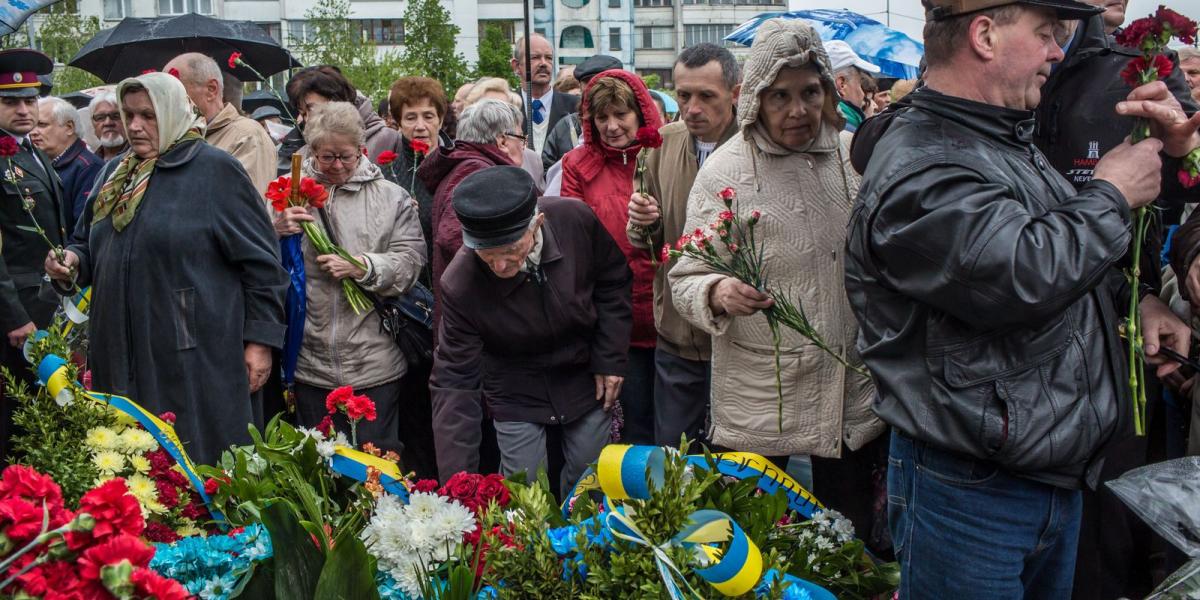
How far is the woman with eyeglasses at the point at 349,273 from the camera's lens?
4.80 metres

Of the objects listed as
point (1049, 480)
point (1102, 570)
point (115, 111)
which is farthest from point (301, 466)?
point (115, 111)

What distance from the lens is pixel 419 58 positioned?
37.6m

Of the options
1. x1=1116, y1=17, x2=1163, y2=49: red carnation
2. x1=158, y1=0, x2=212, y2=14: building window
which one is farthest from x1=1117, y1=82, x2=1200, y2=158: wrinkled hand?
x1=158, y1=0, x2=212, y2=14: building window

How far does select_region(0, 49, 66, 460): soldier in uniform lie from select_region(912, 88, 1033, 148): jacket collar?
4560 mm

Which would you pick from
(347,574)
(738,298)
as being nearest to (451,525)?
(347,574)

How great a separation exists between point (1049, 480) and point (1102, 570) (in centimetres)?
191

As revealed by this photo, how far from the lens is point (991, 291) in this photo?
6.76 feet

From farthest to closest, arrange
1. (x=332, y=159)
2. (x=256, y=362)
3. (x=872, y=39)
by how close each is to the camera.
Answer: (x=872, y=39), (x=332, y=159), (x=256, y=362)

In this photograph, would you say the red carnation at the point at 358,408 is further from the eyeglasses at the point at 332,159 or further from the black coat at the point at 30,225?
the black coat at the point at 30,225

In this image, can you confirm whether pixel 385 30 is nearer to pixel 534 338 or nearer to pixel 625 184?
pixel 625 184

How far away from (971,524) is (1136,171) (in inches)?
30.4

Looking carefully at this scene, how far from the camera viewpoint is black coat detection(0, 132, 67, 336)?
19.3 ft

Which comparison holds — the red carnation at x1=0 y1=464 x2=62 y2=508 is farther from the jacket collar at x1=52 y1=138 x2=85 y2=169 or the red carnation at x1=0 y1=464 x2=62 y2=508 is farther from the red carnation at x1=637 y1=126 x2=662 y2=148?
the jacket collar at x1=52 y1=138 x2=85 y2=169

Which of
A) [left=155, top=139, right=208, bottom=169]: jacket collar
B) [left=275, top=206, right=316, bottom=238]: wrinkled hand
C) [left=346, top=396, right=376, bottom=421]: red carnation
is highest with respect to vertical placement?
[left=155, top=139, right=208, bottom=169]: jacket collar
